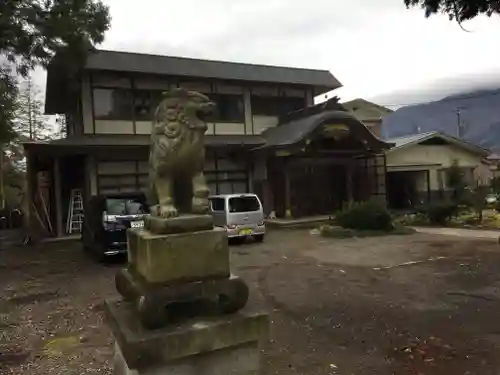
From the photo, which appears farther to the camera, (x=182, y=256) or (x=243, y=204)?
(x=243, y=204)

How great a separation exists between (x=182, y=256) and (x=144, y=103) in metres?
16.9

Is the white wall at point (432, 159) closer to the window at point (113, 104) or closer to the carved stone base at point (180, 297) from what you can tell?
the window at point (113, 104)

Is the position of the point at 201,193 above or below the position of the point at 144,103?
below

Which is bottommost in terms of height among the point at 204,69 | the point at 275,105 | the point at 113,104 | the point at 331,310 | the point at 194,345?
the point at 331,310

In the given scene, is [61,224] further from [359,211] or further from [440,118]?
[440,118]

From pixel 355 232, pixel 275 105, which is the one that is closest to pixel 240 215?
pixel 355 232

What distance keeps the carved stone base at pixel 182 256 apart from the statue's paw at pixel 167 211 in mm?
147

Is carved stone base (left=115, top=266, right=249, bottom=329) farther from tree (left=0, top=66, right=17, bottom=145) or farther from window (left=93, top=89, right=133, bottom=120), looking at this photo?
window (left=93, top=89, right=133, bottom=120)

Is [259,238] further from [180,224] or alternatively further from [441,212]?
[180,224]

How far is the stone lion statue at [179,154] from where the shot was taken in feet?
9.84

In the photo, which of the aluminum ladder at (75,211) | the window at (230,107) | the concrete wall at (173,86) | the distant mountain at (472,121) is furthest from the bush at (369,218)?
the distant mountain at (472,121)

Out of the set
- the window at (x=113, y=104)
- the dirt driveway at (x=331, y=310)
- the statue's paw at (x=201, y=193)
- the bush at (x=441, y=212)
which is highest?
the window at (x=113, y=104)

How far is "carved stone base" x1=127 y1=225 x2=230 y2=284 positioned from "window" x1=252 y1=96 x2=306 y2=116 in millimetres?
18712

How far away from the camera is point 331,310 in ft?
21.7
